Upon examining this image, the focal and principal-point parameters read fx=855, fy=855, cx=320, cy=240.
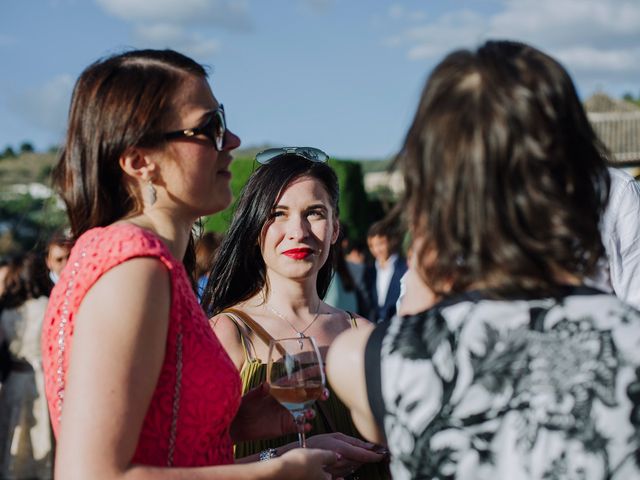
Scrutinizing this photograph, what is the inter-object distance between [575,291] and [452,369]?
1.00 ft

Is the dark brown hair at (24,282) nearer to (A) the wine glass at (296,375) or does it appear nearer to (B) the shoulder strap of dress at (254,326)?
(B) the shoulder strap of dress at (254,326)

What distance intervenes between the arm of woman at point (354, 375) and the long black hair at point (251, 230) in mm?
1878

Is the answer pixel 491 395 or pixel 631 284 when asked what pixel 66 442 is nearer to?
pixel 491 395

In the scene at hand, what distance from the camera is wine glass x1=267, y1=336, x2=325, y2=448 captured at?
2436 millimetres

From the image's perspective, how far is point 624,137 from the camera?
47.1 metres

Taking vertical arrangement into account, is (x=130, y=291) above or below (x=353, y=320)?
above

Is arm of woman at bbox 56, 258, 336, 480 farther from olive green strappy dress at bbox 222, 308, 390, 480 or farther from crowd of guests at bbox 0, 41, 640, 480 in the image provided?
olive green strappy dress at bbox 222, 308, 390, 480

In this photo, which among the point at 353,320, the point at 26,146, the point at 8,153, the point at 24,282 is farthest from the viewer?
the point at 26,146

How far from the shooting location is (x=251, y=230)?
149 inches

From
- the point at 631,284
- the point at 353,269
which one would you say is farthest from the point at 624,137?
the point at 631,284

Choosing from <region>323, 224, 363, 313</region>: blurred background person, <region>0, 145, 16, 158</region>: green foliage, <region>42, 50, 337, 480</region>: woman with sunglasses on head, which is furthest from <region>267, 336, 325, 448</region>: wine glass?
<region>0, 145, 16, 158</region>: green foliage

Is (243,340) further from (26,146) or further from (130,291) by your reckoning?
(26,146)

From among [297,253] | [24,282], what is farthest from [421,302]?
[24,282]

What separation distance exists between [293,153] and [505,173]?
2.16 metres
